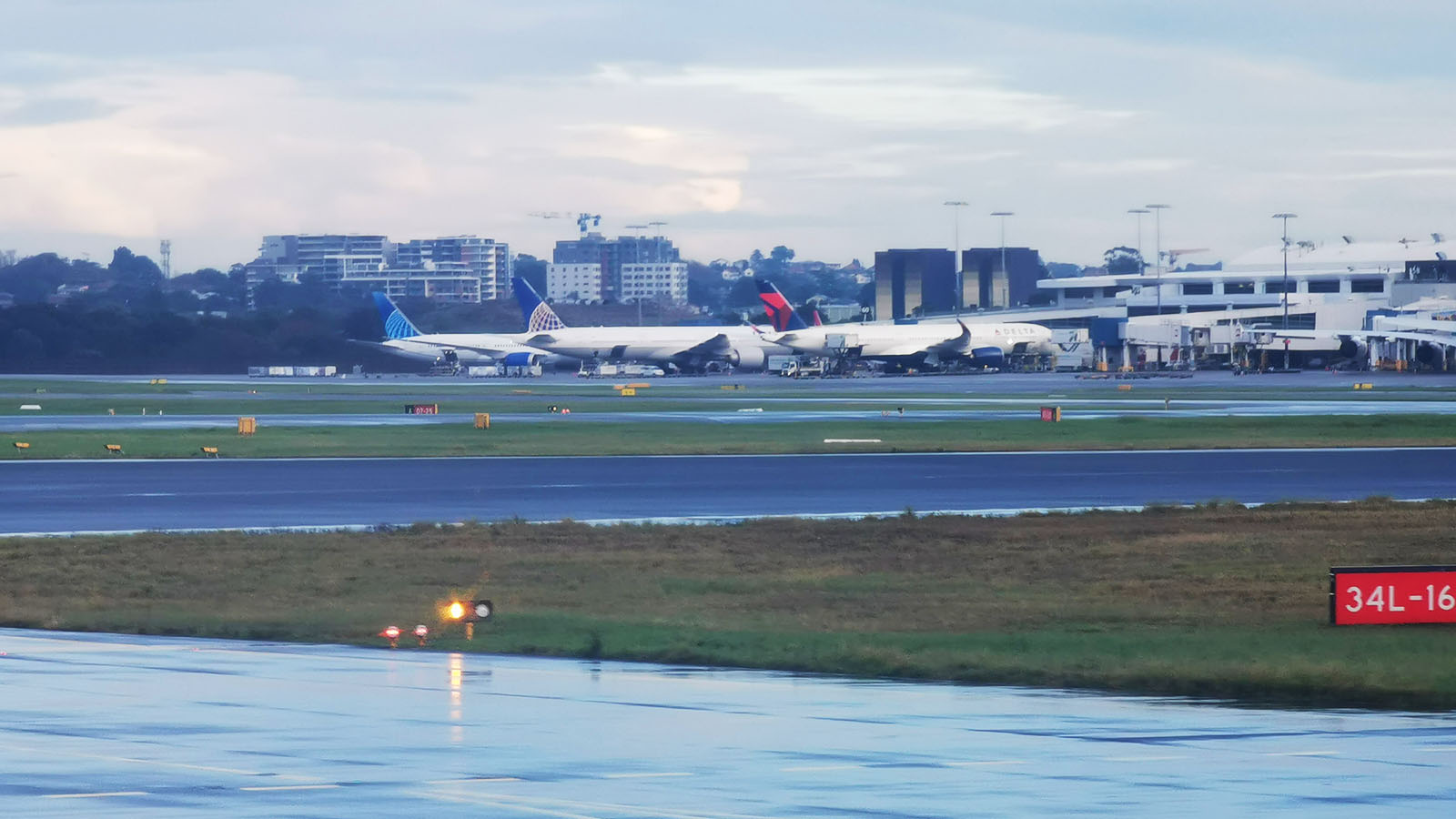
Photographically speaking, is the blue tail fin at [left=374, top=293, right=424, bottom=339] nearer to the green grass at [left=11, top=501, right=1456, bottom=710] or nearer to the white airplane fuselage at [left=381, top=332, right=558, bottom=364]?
the white airplane fuselage at [left=381, top=332, right=558, bottom=364]

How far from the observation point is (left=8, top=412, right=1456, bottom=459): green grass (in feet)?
184

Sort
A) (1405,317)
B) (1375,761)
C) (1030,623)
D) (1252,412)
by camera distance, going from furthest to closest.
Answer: (1405,317) < (1252,412) < (1030,623) < (1375,761)

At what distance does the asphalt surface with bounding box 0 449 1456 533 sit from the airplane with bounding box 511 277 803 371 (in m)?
109

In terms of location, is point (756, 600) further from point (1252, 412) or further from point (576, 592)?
point (1252, 412)


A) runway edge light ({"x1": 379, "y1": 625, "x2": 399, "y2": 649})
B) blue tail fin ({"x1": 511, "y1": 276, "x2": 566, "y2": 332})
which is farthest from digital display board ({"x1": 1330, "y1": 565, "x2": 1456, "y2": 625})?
blue tail fin ({"x1": 511, "y1": 276, "x2": 566, "y2": 332})

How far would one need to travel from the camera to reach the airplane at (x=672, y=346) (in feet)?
532

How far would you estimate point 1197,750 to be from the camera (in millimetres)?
12875

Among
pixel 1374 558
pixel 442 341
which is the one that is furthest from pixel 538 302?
pixel 1374 558

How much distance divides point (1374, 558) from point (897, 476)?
18873 mm

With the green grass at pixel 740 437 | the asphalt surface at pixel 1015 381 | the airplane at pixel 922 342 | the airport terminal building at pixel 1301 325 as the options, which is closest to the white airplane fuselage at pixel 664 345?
the asphalt surface at pixel 1015 381

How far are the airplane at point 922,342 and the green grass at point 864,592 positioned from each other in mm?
119440

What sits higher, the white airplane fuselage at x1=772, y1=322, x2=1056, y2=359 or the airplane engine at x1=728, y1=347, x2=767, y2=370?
the white airplane fuselage at x1=772, y1=322, x2=1056, y2=359

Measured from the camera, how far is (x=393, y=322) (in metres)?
190

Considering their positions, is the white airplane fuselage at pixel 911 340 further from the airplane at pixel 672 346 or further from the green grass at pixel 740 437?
the green grass at pixel 740 437
